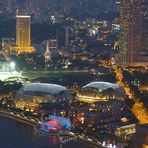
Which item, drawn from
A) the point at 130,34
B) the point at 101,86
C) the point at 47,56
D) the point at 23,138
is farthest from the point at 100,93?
the point at 47,56

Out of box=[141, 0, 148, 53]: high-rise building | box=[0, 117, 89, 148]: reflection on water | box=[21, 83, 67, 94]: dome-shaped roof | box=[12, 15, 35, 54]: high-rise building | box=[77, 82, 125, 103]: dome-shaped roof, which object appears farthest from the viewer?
box=[12, 15, 35, 54]: high-rise building

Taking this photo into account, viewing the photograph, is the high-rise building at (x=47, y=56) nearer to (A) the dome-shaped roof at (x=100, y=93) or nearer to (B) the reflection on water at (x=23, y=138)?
(A) the dome-shaped roof at (x=100, y=93)

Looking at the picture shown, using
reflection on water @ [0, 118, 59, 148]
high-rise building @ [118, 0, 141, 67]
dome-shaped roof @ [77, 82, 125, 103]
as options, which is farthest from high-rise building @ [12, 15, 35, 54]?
reflection on water @ [0, 118, 59, 148]

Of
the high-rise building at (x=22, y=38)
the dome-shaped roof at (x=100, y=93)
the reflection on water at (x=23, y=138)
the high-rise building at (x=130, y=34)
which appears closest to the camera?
the reflection on water at (x=23, y=138)

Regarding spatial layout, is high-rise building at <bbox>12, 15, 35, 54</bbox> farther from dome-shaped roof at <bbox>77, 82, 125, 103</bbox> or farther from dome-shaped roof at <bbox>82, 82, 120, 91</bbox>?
dome-shaped roof at <bbox>77, 82, 125, 103</bbox>

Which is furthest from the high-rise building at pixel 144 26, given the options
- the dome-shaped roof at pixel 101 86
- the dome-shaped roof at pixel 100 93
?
the dome-shaped roof at pixel 100 93

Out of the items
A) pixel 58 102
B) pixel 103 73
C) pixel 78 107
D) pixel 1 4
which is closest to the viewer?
pixel 78 107

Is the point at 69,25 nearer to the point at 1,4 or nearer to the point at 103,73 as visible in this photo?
the point at 1,4

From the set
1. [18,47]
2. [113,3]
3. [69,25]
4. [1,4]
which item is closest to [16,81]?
[18,47]
